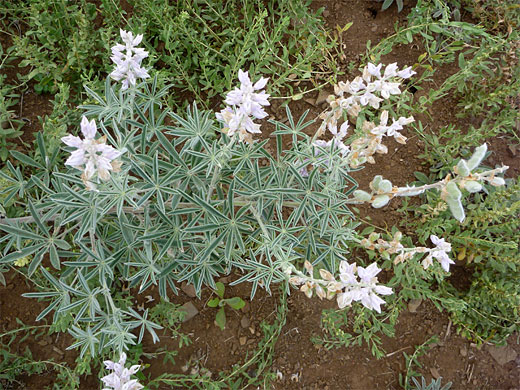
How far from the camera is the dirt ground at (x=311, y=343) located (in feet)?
9.93

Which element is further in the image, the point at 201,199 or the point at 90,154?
the point at 201,199

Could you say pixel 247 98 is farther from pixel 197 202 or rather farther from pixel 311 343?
pixel 311 343

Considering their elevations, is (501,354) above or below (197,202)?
below

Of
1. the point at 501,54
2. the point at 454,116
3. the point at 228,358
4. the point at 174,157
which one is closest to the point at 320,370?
the point at 228,358

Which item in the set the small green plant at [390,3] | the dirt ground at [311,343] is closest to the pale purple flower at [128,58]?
the dirt ground at [311,343]

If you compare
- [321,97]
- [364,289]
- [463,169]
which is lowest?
[321,97]

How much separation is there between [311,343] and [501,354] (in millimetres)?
1586

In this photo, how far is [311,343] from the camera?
3297 mm

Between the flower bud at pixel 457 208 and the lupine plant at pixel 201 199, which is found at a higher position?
the flower bud at pixel 457 208

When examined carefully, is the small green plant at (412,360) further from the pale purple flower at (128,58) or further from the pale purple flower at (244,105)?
the pale purple flower at (128,58)

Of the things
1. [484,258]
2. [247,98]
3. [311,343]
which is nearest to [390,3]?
[484,258]

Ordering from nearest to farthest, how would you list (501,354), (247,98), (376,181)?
1. (247,98)
2. (376,181)
3. (501,354)

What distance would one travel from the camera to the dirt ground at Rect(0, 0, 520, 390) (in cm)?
303

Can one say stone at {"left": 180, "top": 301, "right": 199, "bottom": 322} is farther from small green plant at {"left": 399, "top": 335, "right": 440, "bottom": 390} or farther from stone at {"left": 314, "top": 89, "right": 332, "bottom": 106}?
stone at {"left": 314, "top": 89, "right": 332, "bottom": 106}
